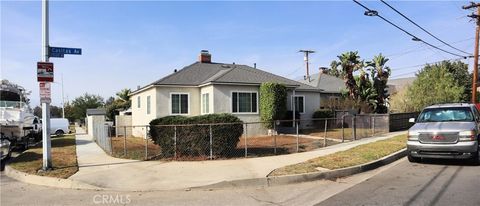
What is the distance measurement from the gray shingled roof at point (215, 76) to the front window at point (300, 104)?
2.25 ft

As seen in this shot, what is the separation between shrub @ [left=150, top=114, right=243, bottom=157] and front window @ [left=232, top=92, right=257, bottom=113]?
10189mm

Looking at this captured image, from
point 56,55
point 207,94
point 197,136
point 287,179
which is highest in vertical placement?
point 56,55

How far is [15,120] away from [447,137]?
56.8ft

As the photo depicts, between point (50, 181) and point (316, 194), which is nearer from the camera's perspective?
point (316, 194)

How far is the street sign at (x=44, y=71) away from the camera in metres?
11.2

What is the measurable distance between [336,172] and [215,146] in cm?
439

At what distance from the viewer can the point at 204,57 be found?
30.4m

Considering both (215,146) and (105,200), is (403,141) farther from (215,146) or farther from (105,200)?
(105,200)

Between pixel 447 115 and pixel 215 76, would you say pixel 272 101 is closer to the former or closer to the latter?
pixel 215 76

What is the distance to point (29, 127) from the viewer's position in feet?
67.7

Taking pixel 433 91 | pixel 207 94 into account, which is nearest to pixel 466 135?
pixel 207 94

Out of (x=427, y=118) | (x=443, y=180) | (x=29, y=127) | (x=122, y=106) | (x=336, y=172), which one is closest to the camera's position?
(x=443, y=180)

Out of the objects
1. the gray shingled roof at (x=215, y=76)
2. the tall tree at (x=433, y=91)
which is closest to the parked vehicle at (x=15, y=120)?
the gray shingled roof at (x=215, y=76)

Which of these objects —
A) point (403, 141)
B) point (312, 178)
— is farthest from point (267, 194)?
point (403, 141)
